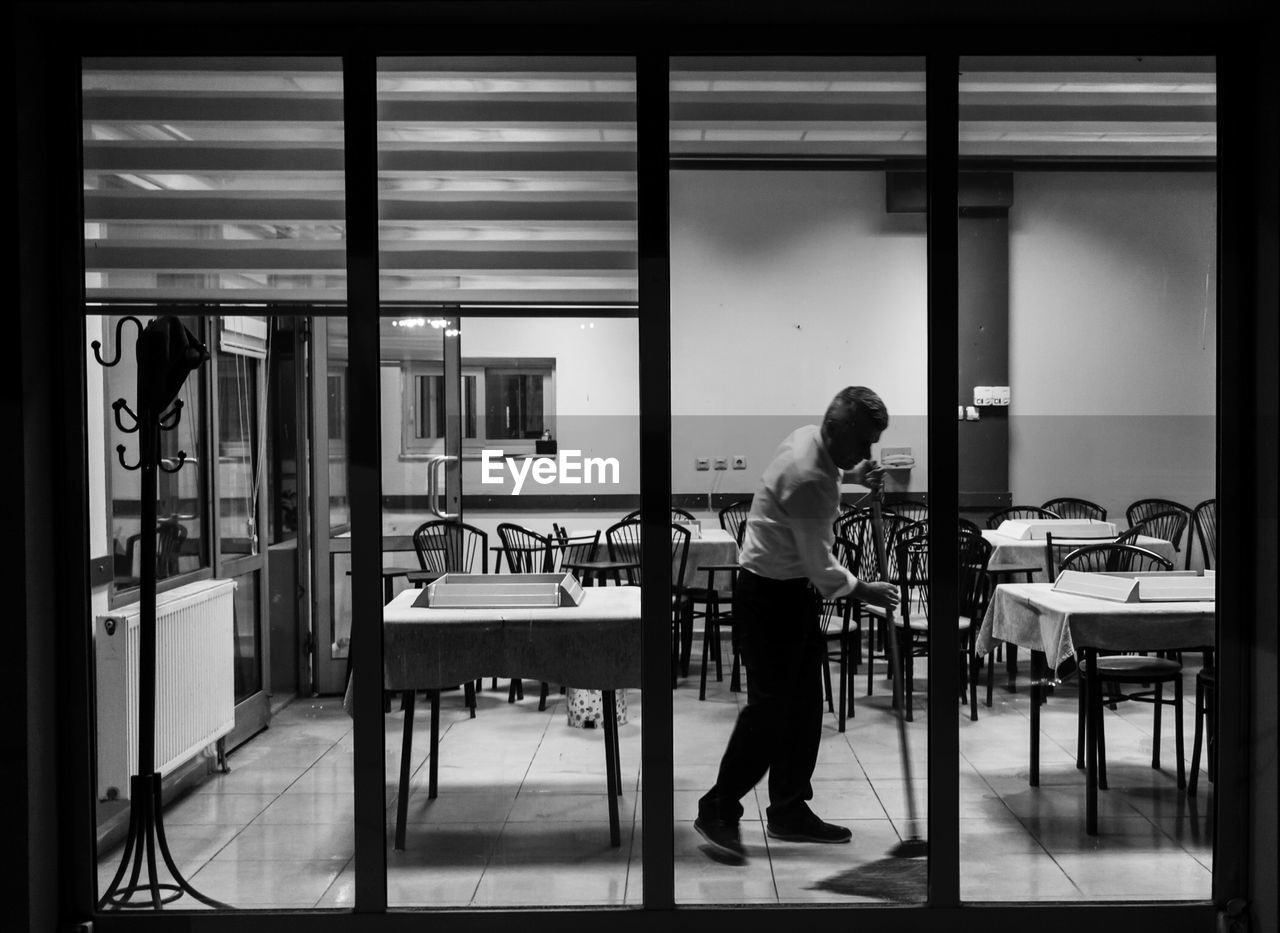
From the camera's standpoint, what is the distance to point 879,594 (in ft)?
10.8

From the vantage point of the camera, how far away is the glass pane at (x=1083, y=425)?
10.4ft

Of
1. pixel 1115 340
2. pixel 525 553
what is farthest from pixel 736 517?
pixel 1115 340

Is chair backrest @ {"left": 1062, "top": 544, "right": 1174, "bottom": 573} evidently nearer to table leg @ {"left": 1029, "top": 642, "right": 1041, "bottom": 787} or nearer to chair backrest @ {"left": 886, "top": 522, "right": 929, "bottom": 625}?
table leg @ {"left": 1029, "top": 642, "right": 1041, "bottom": 787}

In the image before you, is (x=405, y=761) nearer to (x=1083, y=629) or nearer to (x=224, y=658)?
(x=224, y=658)

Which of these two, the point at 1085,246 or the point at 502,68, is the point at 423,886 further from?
the point at 1085,246

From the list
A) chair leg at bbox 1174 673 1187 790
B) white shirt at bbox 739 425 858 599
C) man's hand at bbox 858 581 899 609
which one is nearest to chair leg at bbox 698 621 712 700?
white shirt at bbox 739 425 858 599

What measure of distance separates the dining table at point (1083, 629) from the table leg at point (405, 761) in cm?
218

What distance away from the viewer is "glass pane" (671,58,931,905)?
10.1 feet

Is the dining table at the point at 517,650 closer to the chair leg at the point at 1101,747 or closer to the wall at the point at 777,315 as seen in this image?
the wall at the point at 777,315

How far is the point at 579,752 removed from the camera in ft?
11.5

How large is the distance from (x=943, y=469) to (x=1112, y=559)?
1925mm

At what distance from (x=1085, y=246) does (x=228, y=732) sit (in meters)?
4.19

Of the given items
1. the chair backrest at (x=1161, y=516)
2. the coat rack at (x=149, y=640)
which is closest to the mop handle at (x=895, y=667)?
the chair backrest at (x=1161, y=516)
